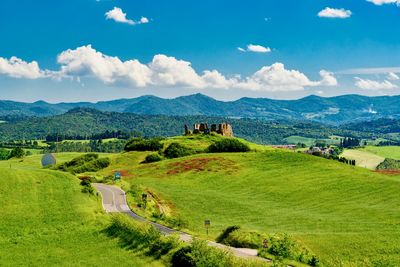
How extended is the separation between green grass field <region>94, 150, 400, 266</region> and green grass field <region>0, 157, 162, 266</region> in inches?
471

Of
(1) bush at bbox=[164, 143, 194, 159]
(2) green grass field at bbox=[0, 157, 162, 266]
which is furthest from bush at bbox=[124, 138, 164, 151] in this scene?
(2) green grass field at bbox=[0, 157, 162, 266]

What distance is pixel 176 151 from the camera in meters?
146

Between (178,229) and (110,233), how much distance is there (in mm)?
7786

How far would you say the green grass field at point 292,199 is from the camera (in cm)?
4556

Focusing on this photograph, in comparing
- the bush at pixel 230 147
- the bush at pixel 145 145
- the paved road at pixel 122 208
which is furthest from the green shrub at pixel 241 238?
the bush at pixel 145 145

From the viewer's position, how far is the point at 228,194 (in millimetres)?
88625

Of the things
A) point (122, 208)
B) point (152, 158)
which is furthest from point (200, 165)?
point (122, 208)

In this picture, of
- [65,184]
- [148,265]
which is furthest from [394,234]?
[65,184]

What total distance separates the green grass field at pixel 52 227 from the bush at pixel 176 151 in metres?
69.0

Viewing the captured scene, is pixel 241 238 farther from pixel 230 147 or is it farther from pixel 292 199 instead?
pixel 230 147

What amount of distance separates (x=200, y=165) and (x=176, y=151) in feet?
99.2

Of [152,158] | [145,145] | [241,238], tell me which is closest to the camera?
[241,238]

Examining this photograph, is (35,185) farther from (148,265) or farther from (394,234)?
(394,234)

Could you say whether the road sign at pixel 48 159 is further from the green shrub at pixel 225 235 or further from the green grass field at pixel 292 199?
the green shrub at pixel 225 235
